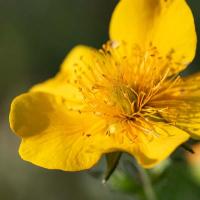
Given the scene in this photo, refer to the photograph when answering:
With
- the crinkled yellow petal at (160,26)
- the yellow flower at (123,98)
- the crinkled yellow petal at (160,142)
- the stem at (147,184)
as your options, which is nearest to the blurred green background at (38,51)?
the stem at (147,184)

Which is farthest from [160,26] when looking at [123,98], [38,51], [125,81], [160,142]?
[38,51]

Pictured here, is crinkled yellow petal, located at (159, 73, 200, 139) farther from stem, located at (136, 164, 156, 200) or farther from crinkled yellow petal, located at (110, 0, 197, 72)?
stem, located at (136, 164, 156, 200)

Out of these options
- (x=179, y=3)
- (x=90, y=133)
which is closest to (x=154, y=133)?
(x=90, y=133)

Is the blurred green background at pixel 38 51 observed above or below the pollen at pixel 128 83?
below

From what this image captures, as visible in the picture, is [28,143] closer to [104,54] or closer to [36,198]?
[104,54]

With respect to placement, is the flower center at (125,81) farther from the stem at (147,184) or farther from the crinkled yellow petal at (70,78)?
the stem at (147,184)

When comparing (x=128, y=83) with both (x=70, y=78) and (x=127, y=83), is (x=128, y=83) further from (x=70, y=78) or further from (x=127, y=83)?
(x=70, y=78)
